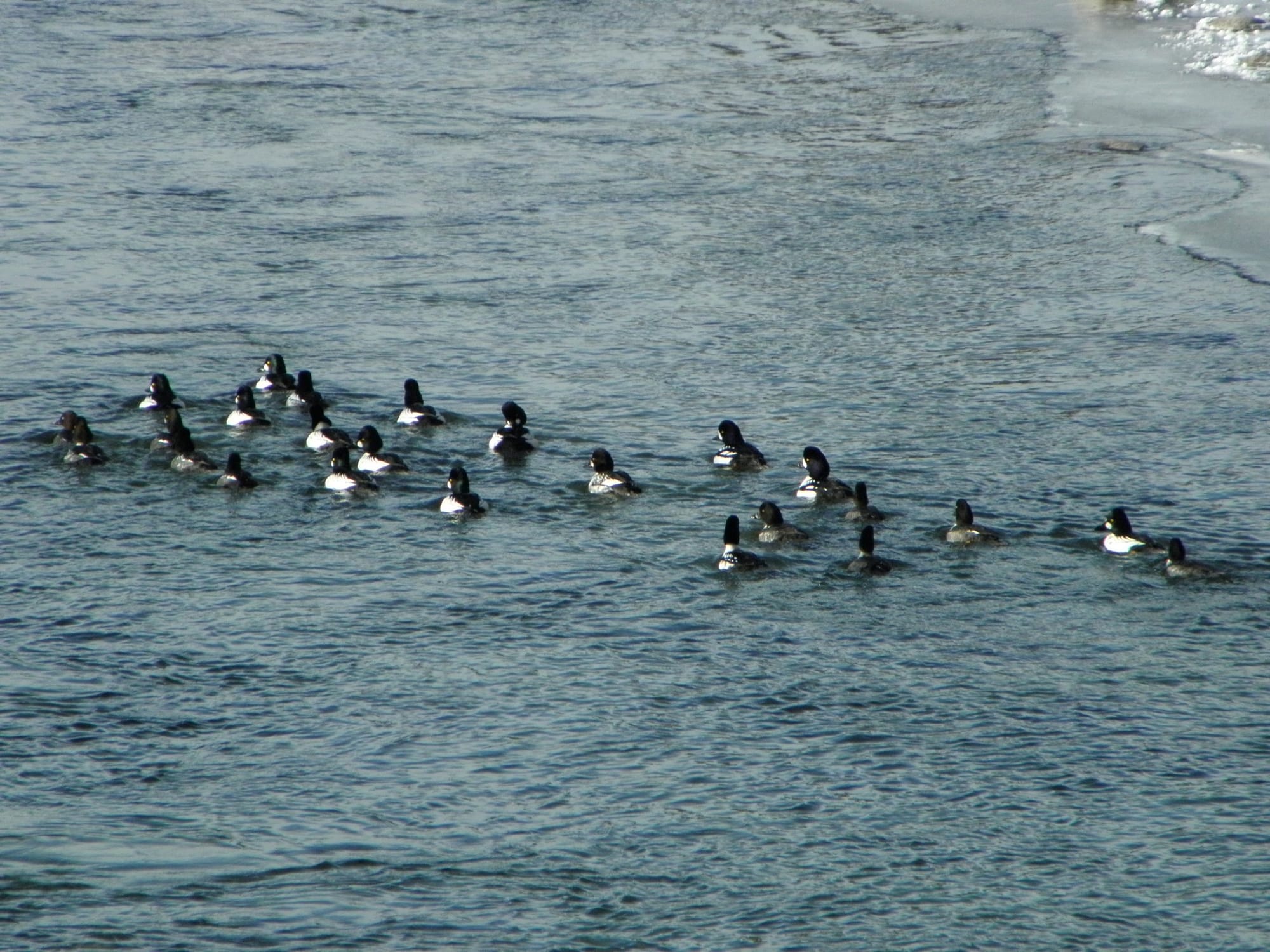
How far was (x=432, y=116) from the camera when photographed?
29516mm

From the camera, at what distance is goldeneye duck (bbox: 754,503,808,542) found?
51.3 feet

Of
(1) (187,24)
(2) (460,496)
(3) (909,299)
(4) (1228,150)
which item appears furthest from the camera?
(1) (187,24)

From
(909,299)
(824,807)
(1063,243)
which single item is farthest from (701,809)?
(1063,243)

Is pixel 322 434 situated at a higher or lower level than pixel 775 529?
higher

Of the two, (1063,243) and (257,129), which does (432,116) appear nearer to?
(257,129)

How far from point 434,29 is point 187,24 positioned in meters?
4.80

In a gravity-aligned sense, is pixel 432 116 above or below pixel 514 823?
above

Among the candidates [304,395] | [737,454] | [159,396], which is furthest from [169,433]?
[737,454]

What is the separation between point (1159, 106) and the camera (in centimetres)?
2948

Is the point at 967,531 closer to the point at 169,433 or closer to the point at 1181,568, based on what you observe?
the point at 1181,568

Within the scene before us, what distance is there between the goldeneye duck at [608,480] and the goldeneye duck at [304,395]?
333 cm

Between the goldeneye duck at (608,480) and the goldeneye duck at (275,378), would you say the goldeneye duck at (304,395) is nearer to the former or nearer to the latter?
the goldeneye duck at (275,378)

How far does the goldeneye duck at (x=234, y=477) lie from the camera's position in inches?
662

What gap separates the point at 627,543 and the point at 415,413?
358 centimetres
